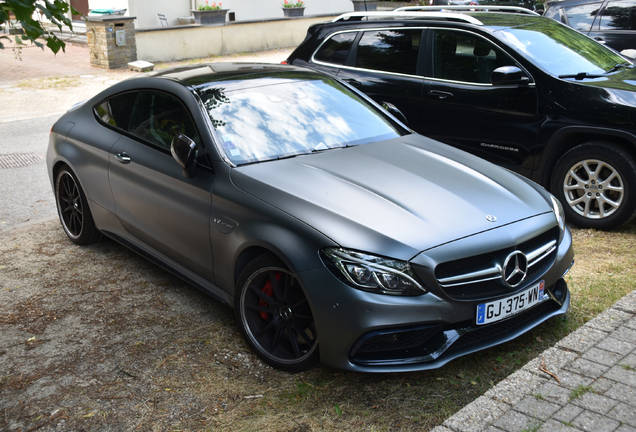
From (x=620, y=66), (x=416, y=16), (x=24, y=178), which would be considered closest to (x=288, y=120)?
(x=416, y=16)

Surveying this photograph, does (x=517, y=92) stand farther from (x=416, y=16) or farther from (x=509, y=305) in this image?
(x=509, y=305)

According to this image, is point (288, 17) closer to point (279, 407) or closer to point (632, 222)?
point (632, 222)

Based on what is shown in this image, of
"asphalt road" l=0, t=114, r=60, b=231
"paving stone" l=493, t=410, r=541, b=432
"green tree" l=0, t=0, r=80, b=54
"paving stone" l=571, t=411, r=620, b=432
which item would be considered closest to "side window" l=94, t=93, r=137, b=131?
"green tree" l=0, t=0, r=80, b=54

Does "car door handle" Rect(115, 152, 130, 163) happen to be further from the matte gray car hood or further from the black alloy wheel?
the matte gray car hood

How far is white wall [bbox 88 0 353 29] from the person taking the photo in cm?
2002

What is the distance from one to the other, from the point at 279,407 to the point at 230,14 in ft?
74.2

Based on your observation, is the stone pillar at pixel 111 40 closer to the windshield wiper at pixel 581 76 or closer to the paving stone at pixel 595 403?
the windshield wiper at pixel 581 76

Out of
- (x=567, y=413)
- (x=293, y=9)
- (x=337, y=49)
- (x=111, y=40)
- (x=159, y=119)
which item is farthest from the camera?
(x=293, y=9)

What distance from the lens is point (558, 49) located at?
20.7 ft

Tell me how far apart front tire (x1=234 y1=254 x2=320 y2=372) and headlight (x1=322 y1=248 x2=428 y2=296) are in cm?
37

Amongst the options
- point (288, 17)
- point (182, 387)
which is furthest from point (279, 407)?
point (288, 17)

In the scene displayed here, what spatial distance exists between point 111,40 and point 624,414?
16785 mm

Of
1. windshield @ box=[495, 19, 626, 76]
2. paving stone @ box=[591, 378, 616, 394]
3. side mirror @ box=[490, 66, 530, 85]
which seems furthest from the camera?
windshield @ box=[495, 19, 626, 76]

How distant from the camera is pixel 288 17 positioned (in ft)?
77.0
